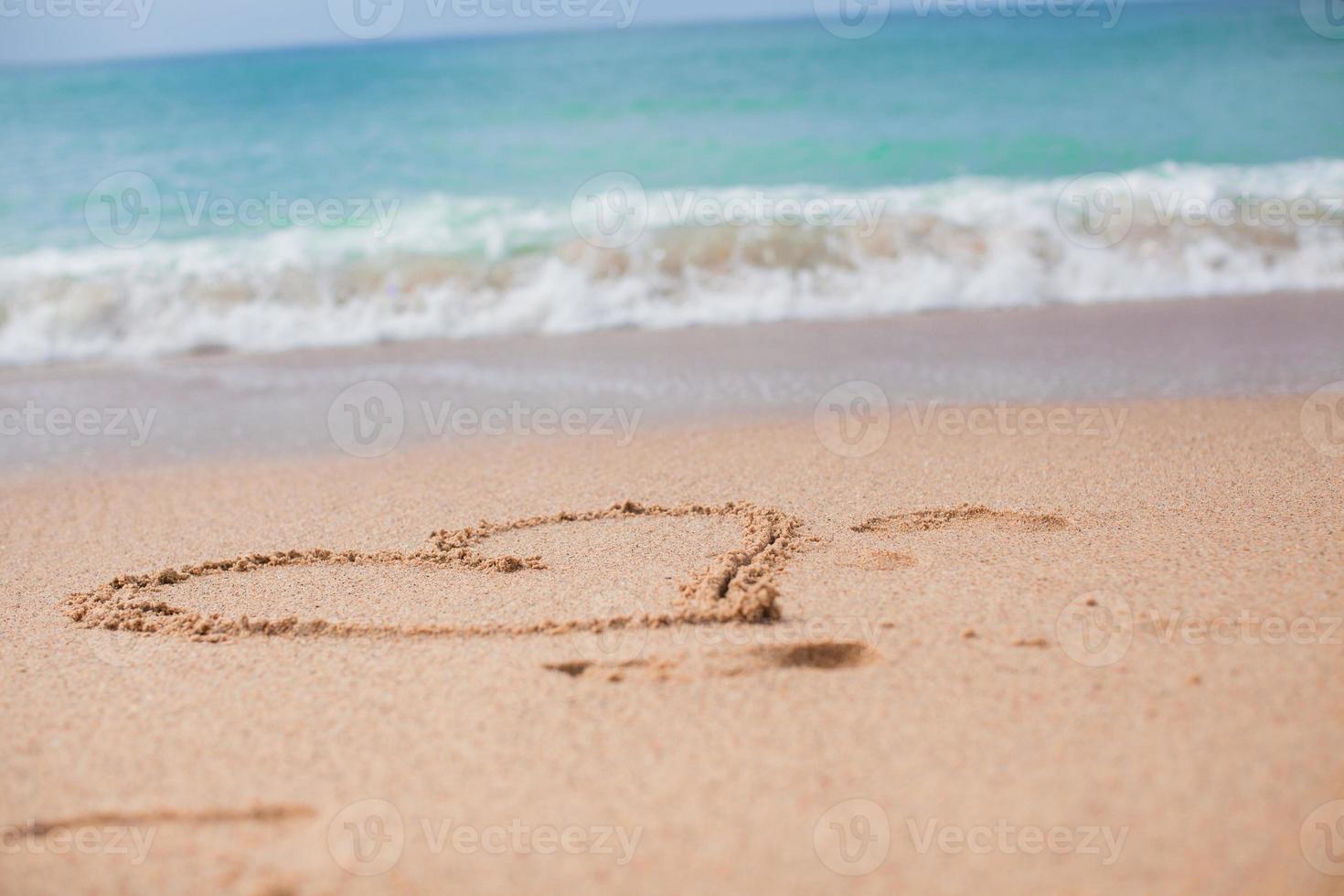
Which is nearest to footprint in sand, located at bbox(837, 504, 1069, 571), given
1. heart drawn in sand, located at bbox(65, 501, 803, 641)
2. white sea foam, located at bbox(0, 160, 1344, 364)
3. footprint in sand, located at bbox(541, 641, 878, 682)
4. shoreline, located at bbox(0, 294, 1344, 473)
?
heart drawn in sand, located at bbox(65, 501, 803, 641)

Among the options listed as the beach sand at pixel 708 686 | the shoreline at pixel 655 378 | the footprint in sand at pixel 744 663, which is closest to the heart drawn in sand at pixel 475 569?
the beach sand at pixel 708 686

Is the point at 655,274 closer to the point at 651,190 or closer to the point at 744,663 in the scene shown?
the point at 651,190

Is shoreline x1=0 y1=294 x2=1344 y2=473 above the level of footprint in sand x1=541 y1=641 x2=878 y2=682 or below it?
above

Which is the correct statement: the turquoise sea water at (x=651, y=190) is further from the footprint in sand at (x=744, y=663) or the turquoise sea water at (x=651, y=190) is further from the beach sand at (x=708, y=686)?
the footprint in sand at (x=744, y=663)

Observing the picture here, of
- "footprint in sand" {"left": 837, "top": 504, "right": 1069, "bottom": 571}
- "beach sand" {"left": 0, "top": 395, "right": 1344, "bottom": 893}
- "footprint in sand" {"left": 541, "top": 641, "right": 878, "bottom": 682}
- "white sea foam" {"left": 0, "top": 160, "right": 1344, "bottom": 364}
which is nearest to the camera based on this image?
"beach sand" {"left": 0, "top": 395, "right": 1344, "bottom": 893}

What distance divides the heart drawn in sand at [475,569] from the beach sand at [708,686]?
1cm

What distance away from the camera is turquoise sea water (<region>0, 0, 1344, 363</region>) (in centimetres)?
731

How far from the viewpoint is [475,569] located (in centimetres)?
346

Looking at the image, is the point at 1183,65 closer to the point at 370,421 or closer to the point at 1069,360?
the point at 1069,360

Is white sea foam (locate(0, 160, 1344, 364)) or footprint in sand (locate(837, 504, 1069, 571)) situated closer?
footprint in sand (locate(837, 504, 1069, 571))

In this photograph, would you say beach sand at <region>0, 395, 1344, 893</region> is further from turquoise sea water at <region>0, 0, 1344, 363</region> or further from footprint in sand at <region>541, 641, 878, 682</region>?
turquoise sea water at <region>0, 0, 1344, 363</region>

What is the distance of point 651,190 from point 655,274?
11.3 ft

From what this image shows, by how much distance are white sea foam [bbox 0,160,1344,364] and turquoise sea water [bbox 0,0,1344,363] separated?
0.09ft

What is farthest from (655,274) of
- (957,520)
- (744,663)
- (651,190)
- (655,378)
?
(744,663)
